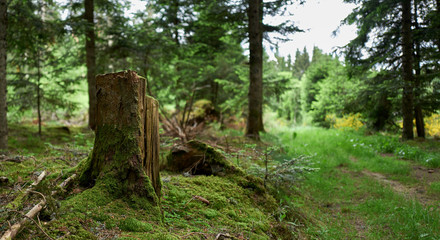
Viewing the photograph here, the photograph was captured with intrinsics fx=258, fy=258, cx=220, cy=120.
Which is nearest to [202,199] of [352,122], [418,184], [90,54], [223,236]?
[223,236]

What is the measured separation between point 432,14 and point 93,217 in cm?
1165

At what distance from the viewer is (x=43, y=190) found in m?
2.07

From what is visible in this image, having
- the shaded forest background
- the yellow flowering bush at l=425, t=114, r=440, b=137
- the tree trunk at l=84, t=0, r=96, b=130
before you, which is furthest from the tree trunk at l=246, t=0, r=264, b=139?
the yellow flowering bush at l=425, t=114, r=440, b=137

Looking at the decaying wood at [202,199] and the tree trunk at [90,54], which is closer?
the decaying wood at [202,199]

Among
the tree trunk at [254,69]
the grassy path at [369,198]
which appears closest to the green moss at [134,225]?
the grassy path at [369,198]

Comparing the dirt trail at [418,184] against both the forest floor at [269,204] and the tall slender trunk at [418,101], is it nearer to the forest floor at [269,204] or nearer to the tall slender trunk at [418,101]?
the forest floor at [269,204]

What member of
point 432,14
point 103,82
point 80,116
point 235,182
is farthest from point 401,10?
point 80,116

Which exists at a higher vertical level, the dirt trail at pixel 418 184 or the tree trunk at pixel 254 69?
the tree trunk at pixel 254 69

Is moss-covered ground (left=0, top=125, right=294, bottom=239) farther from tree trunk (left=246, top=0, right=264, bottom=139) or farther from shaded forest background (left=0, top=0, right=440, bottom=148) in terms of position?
tree trunk (left=246, top=0, right=264, bottom=139)

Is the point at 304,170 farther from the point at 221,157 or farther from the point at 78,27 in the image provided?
the point at 78,27

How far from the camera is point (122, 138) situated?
2695 millimetres

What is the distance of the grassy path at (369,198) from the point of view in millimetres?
4008

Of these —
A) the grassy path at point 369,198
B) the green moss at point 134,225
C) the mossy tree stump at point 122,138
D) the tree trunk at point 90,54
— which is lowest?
the grassy path at point 369,198

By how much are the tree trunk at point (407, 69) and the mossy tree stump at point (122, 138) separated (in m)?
9.83
